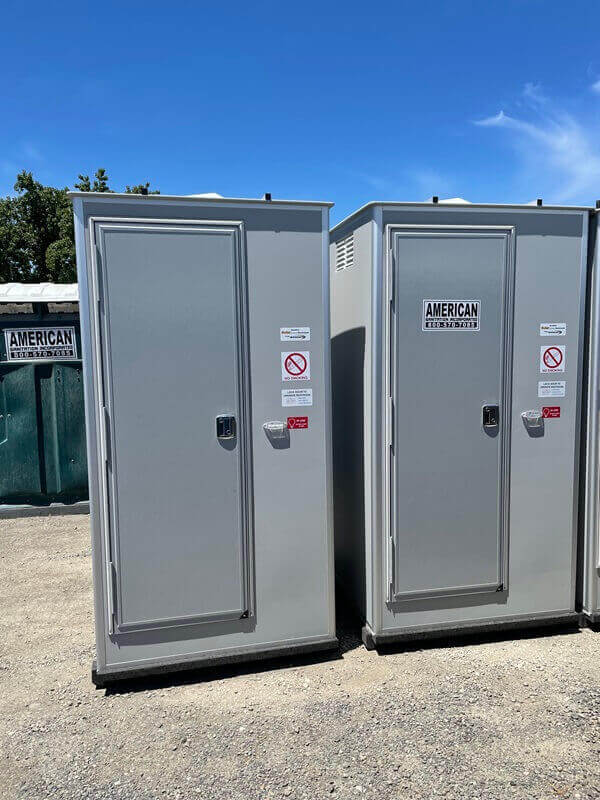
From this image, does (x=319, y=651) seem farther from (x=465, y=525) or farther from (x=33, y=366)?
(x=33, y=366)

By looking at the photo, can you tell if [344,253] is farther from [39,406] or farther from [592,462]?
[39,406]

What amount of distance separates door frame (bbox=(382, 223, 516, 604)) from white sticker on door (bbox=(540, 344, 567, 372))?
226mm

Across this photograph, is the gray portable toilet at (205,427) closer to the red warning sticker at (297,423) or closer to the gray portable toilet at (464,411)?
the red warning sticker at (297,423)

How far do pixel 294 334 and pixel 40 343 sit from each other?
4.65 meters

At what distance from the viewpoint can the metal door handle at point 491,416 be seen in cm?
356

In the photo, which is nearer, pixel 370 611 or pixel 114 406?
pixel 114 406

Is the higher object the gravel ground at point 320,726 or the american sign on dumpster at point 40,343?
the american sign on dumpster at point 40,343

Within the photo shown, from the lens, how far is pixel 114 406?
3.08 metres

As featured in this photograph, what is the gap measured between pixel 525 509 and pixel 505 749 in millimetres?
1459

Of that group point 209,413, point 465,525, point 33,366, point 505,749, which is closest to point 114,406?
point 209,413

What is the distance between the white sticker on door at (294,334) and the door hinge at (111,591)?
154 cm

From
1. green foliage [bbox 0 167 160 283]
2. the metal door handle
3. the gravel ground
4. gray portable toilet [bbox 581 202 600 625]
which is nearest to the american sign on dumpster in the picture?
the gravel ground

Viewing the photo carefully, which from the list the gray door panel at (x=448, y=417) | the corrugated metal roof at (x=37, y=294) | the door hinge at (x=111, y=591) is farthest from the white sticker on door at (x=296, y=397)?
the corrugated metal roof at (x=37, y=294)

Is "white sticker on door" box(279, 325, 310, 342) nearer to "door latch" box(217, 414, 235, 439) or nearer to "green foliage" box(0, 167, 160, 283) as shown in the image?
"door latch" box(217, 414, 235, 439)
